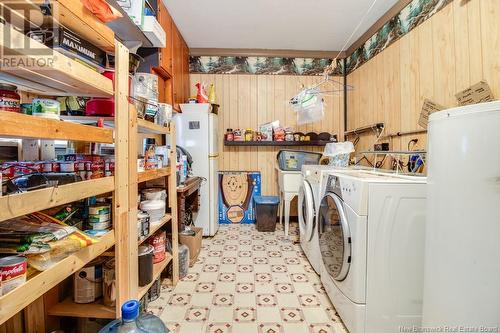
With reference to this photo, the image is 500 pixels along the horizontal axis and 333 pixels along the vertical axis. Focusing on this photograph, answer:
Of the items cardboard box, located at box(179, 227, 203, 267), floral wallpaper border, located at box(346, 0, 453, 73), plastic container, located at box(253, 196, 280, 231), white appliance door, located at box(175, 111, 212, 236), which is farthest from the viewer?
plastic container, located at box(253, 196, 280, 231)

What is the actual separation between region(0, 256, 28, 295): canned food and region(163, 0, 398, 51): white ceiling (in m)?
2.42

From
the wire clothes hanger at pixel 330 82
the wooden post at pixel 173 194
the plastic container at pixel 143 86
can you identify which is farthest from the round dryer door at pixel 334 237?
the wire clothes hanger at pixel 330 82

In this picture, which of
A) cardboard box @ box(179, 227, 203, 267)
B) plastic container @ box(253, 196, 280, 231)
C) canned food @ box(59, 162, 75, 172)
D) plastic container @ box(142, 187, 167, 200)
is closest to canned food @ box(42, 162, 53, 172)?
canned food @ box(59, 162, 75, 172)

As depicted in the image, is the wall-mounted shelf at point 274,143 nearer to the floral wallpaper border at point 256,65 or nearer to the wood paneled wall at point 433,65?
the wood paneled wall at point 433,65

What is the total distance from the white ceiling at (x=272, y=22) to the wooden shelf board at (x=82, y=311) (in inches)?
98.7

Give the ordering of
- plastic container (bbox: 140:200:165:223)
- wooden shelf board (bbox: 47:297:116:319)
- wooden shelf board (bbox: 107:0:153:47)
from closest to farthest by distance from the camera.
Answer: wooden shelf board (bbox: 47:297:116:319) < wooden shelf board (bbox: 107:0:153:47) < plastic container (bbox: 140:200:165:223)

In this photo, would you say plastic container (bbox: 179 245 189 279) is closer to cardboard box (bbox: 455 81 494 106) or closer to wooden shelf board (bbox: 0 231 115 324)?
wooden shelf board (bbox: 0 231 115 324)

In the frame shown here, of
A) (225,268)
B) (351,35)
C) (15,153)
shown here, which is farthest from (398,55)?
(15,153)

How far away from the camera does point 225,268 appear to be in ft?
7.30

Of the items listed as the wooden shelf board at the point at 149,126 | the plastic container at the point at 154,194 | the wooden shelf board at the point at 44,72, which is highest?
the wooden shelf board at the point at 44,72

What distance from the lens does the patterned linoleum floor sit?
1.51 metres

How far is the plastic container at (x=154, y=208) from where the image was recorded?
1.68m

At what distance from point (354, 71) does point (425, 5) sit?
4.30ft

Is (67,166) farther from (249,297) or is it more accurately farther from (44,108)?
(249,297)
